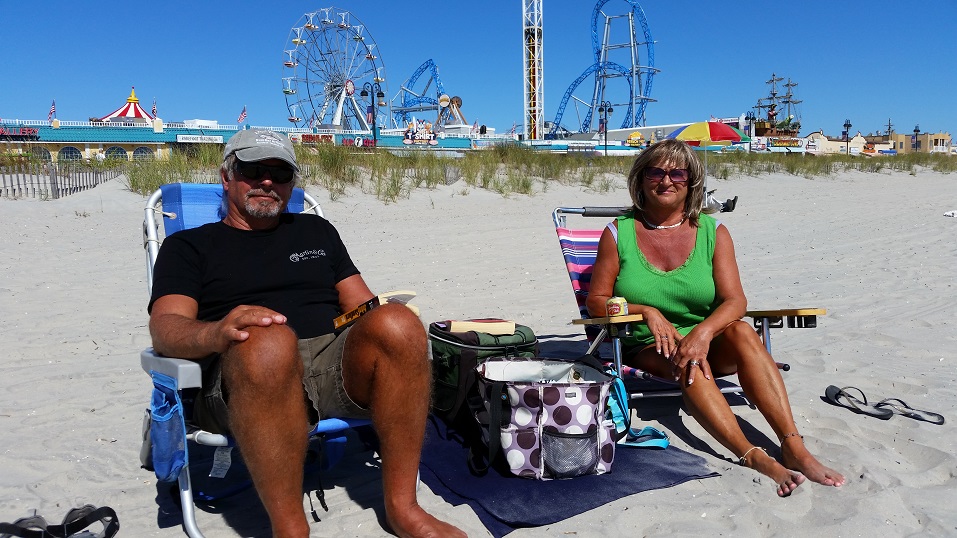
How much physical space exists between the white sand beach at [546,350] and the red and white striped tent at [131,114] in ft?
114

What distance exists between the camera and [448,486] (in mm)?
2254

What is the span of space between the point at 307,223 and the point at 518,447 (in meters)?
1.04

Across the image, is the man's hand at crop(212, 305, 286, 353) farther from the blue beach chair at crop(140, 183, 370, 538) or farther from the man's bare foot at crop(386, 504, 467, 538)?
the man's bare foot at crop(386, 504, 467, 538)

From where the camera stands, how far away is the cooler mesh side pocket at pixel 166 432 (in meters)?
1.81

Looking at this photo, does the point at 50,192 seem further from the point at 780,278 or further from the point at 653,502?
the point at 653,502

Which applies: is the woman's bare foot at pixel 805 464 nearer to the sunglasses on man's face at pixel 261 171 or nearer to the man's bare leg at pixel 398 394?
the man's bare leg at pixel 398 394

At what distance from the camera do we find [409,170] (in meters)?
13.4

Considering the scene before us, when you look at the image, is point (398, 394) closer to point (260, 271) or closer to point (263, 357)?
point (263, 357)

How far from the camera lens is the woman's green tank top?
2.76 meters

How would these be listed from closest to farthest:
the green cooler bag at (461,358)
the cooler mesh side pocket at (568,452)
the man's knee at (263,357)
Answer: the man's knee at (263,357)
the cooler mesh side pocket at (568,452)
the green cooler bag at (461,358)

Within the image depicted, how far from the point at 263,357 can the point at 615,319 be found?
1387 millimetres

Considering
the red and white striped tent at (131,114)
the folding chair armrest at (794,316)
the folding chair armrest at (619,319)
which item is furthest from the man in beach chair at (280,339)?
the red and white striped tent at (131,114)

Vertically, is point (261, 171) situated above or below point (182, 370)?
above

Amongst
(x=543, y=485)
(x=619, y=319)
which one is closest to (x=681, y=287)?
(x=619, y=319)
